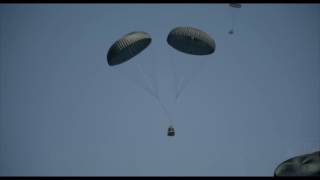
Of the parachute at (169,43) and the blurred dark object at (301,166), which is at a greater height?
the parachute at (169,43)

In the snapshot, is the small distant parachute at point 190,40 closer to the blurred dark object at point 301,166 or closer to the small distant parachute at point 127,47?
the small distant parachute at point 127,47

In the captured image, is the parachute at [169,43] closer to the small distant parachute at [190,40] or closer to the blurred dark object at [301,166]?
the small distant parachute at [190,40]

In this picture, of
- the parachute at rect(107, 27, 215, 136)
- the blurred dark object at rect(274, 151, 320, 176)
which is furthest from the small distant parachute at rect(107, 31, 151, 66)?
the blurred dark object at rect(274, 151, 320, 176)

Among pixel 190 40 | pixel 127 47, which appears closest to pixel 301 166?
pixel 190 40

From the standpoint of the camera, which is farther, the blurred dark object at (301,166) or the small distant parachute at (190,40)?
the small distant parachute at (190,40)

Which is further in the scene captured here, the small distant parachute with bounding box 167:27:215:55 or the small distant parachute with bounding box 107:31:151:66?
the small distant parachute with bounding box 167:27:215:55

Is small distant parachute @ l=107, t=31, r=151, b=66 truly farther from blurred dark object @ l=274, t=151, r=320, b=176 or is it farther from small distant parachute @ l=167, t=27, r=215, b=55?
blurred dark object @ l=274, t=151, r=320, b=176

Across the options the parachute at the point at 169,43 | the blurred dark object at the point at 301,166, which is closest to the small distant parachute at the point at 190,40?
the parachute at the point at 169,43
